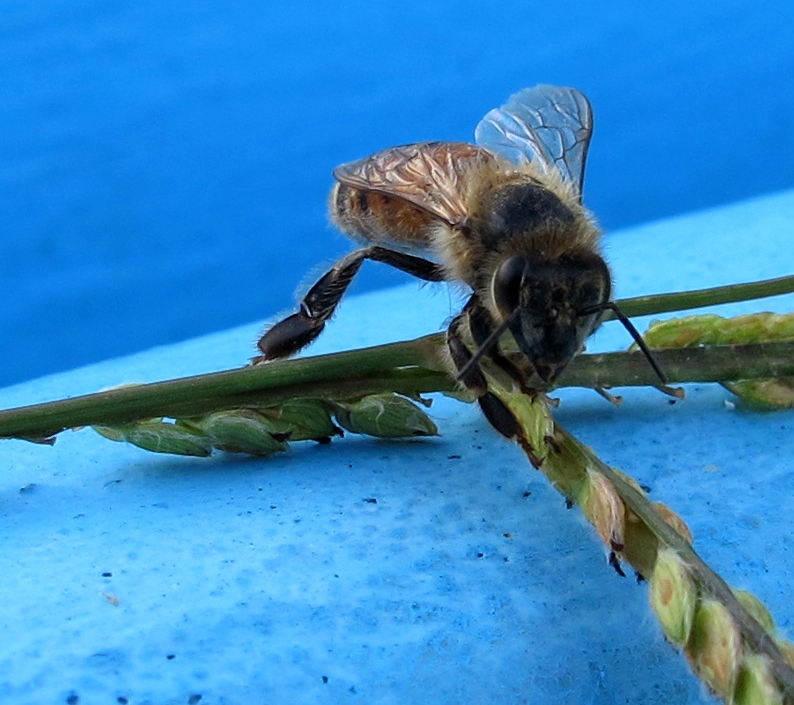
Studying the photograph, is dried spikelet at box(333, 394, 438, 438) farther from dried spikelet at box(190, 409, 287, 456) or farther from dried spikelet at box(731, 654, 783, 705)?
dried spikelet at box(731, 654, 783, 705)

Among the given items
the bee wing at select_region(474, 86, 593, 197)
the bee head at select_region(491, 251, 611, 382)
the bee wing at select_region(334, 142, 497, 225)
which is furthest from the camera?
the bee wing at select_region(474, 86, 593, 197)

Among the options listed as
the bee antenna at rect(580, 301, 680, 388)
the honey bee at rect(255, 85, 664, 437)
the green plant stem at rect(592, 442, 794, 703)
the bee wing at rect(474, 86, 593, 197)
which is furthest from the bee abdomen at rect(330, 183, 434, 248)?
the green plant stem at rect(592, 442, 794, 703)

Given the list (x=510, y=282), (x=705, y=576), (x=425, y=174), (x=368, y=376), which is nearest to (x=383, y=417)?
(x=368, y=376)

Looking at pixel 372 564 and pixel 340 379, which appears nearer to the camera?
pixel 372 564

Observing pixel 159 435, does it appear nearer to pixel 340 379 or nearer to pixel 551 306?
pixel 340 379

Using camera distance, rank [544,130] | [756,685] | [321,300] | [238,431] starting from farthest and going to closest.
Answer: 1. [544,130]
2. [321,300]
3. [238,431]
4. [756,685]
